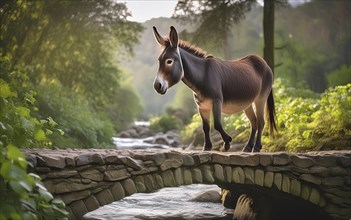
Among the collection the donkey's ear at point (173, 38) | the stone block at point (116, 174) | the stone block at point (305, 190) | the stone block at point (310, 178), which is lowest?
the stone block at point (305, 190)

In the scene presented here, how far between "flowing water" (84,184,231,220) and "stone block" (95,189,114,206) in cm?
263

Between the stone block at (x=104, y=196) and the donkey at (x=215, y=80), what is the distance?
1.57m

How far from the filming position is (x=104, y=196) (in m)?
5.48

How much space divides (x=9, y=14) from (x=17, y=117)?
9806mm

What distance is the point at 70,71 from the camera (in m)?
19.1

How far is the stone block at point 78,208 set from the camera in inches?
209

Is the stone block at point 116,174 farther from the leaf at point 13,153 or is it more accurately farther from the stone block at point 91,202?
the leaf at point 13,153

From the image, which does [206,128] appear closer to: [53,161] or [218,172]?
[218,172]

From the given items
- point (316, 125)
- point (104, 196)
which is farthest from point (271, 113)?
point (104, 196)

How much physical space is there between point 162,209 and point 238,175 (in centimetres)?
306

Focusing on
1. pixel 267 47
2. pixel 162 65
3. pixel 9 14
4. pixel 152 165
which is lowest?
pixel 152 165

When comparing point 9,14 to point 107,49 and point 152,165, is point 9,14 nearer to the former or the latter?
point 107,49

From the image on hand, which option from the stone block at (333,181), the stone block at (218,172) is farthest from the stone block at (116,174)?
the stone block at (333,181)

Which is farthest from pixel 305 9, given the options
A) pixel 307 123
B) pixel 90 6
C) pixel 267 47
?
pixel 307 123
